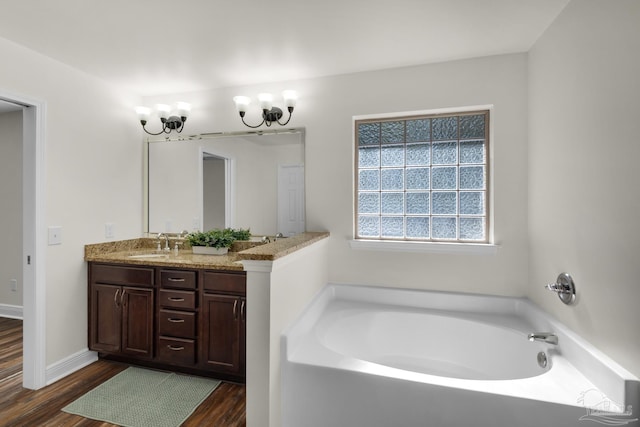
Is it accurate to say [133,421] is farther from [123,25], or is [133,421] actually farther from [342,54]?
[342,54]

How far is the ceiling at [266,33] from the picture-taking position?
1.70m

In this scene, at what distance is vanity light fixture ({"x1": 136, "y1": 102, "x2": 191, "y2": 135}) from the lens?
281cm

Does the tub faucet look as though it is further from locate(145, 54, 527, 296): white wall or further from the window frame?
the window frame

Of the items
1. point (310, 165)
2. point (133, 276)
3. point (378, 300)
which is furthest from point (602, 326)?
point (133, 276)

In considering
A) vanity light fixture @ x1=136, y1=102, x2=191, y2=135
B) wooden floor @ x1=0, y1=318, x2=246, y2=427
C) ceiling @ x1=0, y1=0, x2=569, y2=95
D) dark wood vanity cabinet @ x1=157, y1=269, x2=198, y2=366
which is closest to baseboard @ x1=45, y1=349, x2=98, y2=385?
wooden floor @ x1=0, y1=318, x2=246, y2=427

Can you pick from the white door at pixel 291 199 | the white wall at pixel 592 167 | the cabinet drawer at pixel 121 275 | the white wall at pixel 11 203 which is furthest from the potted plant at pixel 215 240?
the white wall at pixel 11 203

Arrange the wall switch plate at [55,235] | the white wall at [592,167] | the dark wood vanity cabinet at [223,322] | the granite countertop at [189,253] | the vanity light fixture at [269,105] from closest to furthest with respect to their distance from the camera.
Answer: the white wall at [592,167] < the granite countertop at [189,253] < the dark wood vanity cabinet at [223,322] < the wall switch plate at [55,235] < the vanity light fixture at [269,105]

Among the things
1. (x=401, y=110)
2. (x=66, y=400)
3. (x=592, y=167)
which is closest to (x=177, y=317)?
(x=66, y=400)

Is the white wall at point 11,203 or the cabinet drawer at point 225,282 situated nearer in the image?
the cabinet drawer at point 225,282

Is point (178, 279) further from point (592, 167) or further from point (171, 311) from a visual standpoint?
point (592, 167)

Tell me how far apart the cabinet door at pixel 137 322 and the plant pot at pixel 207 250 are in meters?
0.51

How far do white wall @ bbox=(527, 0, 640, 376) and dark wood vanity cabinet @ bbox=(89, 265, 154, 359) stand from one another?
2.75m

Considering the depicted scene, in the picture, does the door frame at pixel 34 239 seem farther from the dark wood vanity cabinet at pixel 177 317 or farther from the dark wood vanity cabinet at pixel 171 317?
the dark wood vanity cabinet at pixel 177 317

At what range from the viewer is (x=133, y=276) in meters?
2.37
